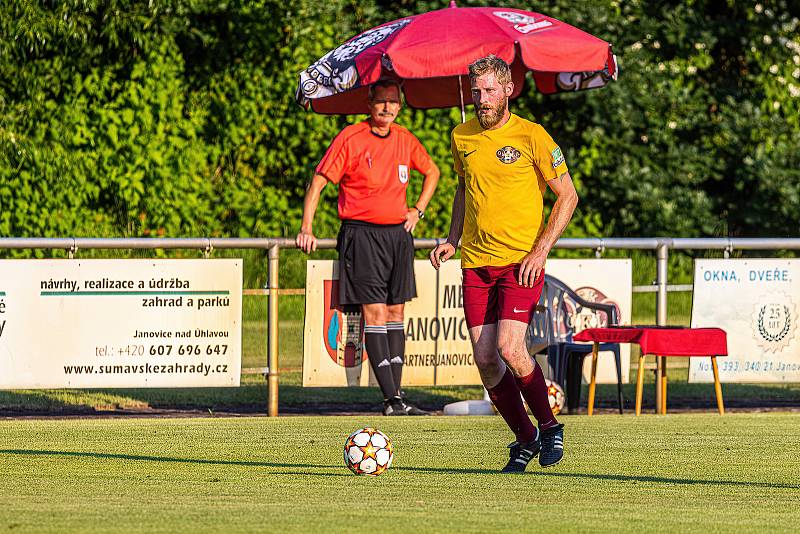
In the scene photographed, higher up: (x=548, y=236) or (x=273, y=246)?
(x=548, y=236)

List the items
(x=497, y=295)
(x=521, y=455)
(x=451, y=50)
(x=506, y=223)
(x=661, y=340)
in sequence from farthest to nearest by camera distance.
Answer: (x=661, y=340) < (x=451, y=50) < (x=521, y=455) < (x=497, y=295) < (x=506, y=223)

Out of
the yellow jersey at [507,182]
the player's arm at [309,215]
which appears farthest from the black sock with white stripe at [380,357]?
the yellow jersey at [507,182]

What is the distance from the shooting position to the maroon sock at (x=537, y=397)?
8.12 metres

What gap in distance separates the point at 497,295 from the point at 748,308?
5.08m

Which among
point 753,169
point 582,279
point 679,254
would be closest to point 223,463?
point 582,279

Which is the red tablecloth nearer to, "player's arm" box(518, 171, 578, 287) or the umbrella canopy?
the umbrella canopy

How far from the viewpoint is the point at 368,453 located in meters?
7.82

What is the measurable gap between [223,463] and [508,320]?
178cm

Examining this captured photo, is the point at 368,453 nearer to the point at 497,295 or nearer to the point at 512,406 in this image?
the point at 512,406

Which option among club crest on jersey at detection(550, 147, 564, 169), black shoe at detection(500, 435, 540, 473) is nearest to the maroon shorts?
club crest on jersey at detection(550, 147, 564, 169)

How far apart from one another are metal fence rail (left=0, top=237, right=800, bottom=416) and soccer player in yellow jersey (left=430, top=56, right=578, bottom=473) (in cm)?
357

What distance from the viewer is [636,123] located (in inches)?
904

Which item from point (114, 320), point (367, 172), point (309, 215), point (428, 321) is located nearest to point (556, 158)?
point (367, 172)

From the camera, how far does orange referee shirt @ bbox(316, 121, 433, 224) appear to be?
11.7 m
